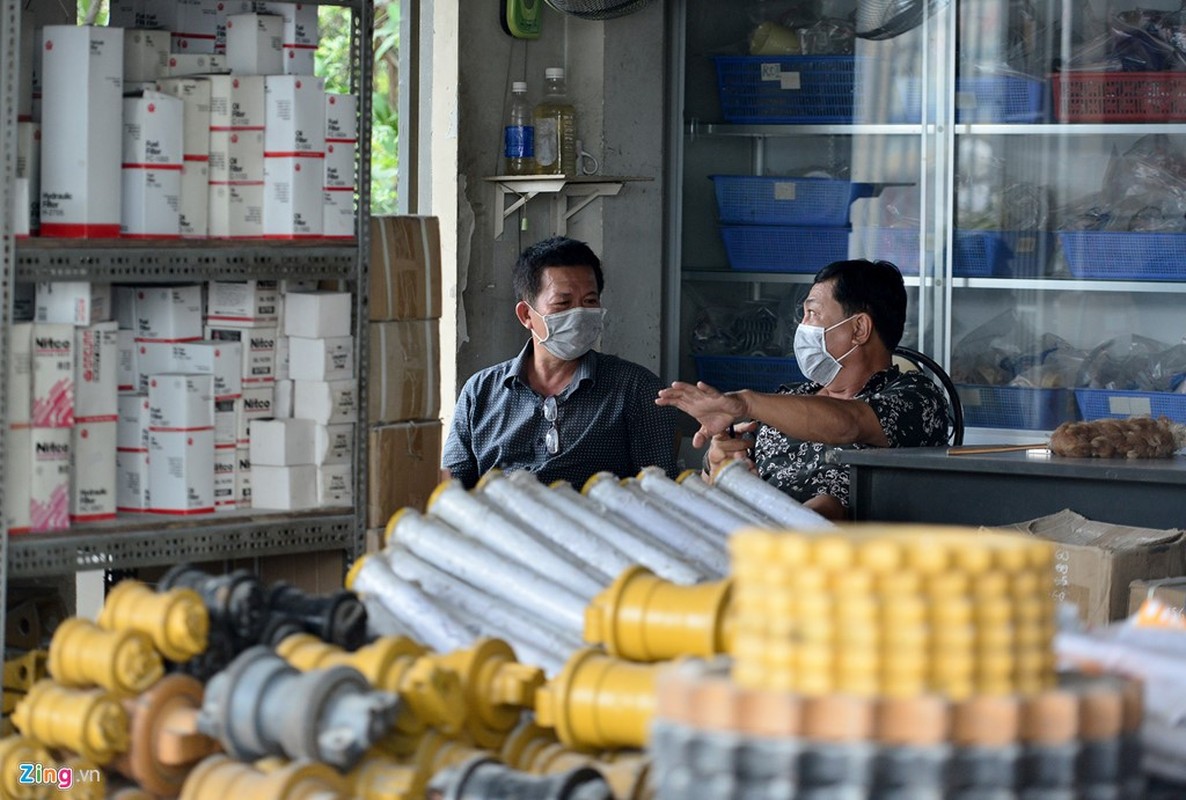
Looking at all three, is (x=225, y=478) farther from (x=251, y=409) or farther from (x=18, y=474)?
(x=18, y=474)

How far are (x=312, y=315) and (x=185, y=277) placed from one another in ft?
0.93

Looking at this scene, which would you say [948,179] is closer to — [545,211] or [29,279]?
[545,211]

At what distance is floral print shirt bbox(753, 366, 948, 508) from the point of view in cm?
404

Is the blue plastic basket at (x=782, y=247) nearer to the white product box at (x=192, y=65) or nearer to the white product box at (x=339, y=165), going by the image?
the white product box at (x=339, y=165)

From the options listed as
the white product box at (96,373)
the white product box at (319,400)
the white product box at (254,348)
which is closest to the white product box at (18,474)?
the white product box at (96,373)

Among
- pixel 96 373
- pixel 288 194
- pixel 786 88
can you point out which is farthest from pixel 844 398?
pixel 96 373

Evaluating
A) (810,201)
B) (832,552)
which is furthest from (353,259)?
(810,201)

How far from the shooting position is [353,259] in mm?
3342

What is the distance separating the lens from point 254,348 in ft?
10.5

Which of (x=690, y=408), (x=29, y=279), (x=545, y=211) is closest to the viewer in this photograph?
(x=29, y=279)

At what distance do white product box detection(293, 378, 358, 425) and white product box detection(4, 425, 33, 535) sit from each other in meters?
0.58

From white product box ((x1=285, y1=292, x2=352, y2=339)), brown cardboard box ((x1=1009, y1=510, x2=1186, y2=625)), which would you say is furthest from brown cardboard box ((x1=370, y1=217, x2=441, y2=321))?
brown cardboard box ((x1=1009, y1=510, x2=1186, y2=625))

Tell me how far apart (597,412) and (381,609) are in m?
1.99

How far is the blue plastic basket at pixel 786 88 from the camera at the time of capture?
18.5 ft
